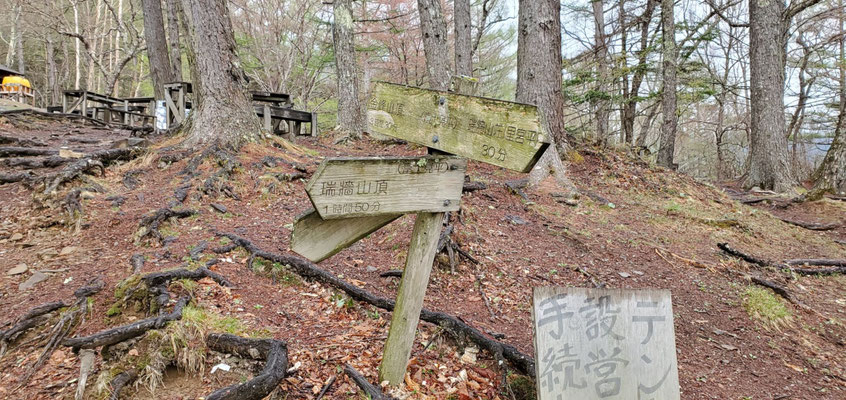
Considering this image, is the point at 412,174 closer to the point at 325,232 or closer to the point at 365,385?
the point at 325,232

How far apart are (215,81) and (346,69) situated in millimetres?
4899

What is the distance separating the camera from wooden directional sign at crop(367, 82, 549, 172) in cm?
195

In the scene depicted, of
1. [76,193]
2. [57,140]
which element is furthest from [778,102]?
[57,140]

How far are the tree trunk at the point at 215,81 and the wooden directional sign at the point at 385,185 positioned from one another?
546 centimetres

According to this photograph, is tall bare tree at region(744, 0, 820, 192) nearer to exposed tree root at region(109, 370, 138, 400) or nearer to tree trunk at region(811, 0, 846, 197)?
tree trunk at region(811, 0, 846, 197)

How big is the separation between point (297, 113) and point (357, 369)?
8.99 metres

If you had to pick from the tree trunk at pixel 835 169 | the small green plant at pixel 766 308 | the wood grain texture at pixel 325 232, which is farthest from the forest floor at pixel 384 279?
the tree trunk at pixel 835 169

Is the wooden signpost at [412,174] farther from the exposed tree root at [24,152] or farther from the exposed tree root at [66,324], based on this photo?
the exposed tree root at [24,152]

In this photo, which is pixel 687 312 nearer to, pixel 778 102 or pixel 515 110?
pixel 515 110

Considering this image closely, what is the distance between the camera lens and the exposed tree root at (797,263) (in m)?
5.11

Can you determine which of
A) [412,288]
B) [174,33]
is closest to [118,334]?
[412,288]

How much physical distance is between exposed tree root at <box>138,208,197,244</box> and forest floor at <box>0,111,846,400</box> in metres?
0.07

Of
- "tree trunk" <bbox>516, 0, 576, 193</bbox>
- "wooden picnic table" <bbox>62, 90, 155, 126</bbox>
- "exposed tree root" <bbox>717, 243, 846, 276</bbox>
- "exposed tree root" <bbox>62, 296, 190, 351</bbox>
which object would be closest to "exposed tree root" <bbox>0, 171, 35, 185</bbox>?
"exposed tree root" <bbox>62, 296, 190, 351</bbox>

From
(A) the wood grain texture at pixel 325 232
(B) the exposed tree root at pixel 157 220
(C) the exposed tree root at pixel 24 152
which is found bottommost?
(B) the exposed tree root at pixel 157 220
